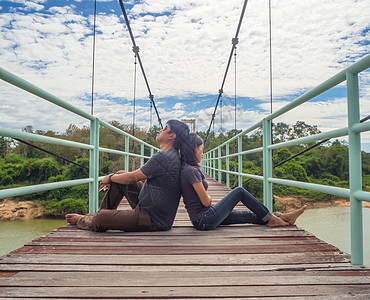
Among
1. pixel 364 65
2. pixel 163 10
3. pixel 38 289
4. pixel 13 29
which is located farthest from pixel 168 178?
pixel 13 29

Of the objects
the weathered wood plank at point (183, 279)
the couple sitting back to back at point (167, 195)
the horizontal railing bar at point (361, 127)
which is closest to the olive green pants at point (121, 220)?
the couple sitting back to back at point (167, 195)

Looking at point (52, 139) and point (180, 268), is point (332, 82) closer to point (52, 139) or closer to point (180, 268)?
point (180, 268)

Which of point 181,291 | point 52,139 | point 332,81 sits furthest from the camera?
point 52,139

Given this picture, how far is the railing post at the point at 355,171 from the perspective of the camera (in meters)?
1.11

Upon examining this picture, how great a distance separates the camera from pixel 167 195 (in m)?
1.59

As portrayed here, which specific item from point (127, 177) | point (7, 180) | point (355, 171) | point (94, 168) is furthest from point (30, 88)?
point (7, 180)

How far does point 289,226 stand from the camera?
1782mm

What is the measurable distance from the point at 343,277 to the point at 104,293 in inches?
34.0

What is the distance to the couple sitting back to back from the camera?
1578 mm

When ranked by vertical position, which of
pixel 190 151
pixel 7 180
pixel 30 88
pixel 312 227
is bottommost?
pixel 312 227

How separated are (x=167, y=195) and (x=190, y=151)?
12.6 inches

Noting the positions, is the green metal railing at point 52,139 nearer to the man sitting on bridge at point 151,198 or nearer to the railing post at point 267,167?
the man sitting on bridge at point 151,198

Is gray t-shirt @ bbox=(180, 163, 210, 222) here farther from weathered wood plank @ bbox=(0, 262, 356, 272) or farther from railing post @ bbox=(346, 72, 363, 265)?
railing post @ bbox=(346, 72, 363, 265)

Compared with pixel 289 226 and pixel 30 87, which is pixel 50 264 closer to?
pixel 30 87
